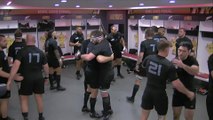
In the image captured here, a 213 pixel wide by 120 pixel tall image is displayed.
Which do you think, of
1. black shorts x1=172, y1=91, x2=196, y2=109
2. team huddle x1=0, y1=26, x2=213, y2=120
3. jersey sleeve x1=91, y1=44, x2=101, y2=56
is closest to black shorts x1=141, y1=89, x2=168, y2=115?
team huddle x1=0, y1=26, x2=213, y2=120

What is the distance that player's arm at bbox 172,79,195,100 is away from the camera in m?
3.44

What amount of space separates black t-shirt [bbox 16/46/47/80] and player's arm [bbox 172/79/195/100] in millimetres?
2345

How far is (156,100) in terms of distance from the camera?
362 cm

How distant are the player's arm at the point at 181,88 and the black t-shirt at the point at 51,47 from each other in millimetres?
3751

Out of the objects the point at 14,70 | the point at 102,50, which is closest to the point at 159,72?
the point at 102,50

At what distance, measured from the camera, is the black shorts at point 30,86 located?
4.35m

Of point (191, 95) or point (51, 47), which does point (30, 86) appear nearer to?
point (51, 47)

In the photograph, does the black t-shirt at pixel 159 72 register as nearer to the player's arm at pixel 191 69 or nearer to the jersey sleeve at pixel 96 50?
the player's arm at pixel 191 69

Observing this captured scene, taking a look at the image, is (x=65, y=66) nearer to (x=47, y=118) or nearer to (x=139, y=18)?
(x=139, y=18)

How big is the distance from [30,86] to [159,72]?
7.46 feet

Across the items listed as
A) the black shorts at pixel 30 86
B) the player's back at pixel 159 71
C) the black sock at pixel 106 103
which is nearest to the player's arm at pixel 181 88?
the player's back at pixel 159 71

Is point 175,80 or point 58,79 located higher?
point 175,80

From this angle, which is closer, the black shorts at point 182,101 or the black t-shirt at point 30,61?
the black shorts at point 182,101

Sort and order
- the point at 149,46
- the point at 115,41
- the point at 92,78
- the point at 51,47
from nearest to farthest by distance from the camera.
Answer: the point at 92,78, the point at 149,46, the point at 51,47, the point at 115,41
